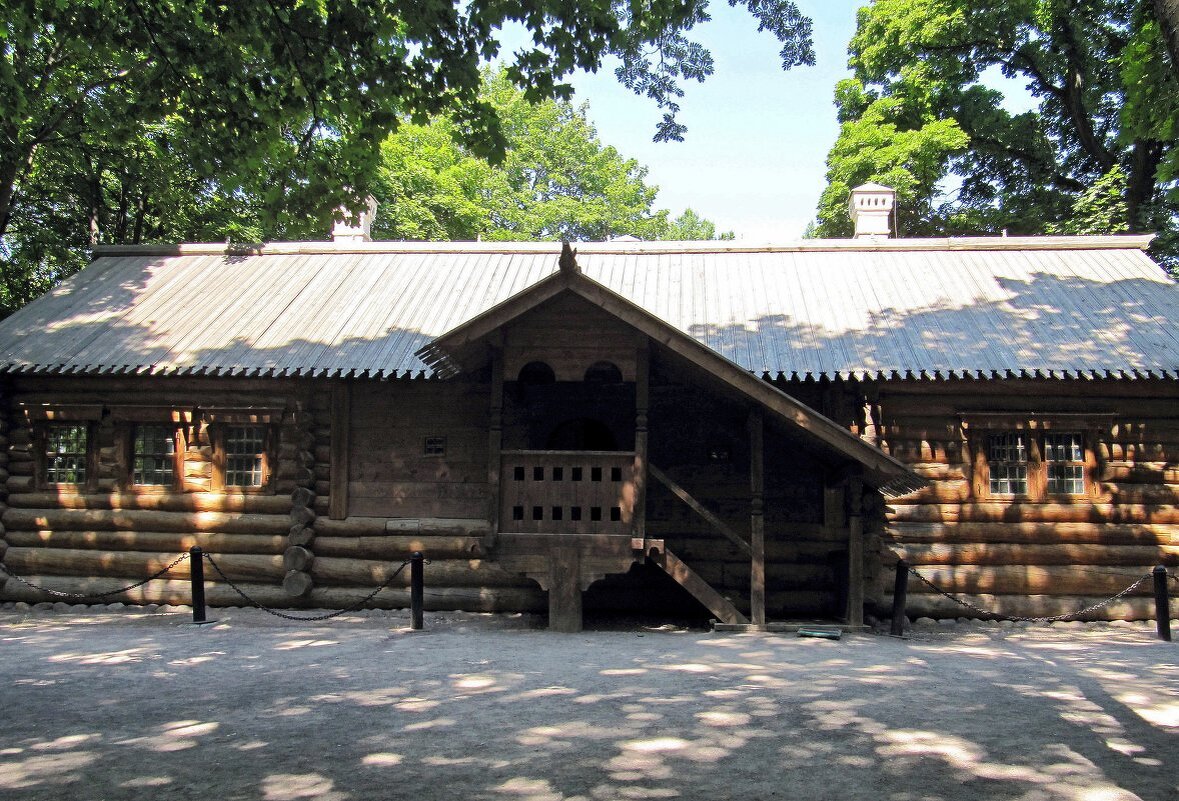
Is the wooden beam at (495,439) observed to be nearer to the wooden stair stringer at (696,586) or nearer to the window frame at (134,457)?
the wooden stair stringer at (696,586)

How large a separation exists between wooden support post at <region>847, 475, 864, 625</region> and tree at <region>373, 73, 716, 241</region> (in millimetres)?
28275

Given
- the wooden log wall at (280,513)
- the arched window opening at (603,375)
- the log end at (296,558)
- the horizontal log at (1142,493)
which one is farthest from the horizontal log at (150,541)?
the horizontal log at (1142,493)

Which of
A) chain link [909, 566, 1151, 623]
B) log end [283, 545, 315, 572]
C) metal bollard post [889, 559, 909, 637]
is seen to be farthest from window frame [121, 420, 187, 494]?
chain link [909, 566, 1151, 623]

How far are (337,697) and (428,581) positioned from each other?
642cm

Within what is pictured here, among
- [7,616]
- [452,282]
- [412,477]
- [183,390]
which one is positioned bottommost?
[7,616]

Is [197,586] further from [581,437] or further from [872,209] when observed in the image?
[872,209]

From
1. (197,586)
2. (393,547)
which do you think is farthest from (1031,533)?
(197,586)

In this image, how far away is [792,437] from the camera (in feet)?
44.1

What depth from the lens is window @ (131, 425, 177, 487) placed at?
50.9 ft

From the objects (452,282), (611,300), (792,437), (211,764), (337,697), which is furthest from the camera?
(452,282)

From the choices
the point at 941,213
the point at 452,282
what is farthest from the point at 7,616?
the point at 941,213

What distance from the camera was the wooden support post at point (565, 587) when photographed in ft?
Answer: 40.7

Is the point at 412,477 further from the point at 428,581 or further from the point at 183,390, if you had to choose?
the point at 183,390

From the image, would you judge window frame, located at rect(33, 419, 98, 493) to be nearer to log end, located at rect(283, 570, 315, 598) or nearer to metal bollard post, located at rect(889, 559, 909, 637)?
log end, located at rect(283, 570, 315, 598)
